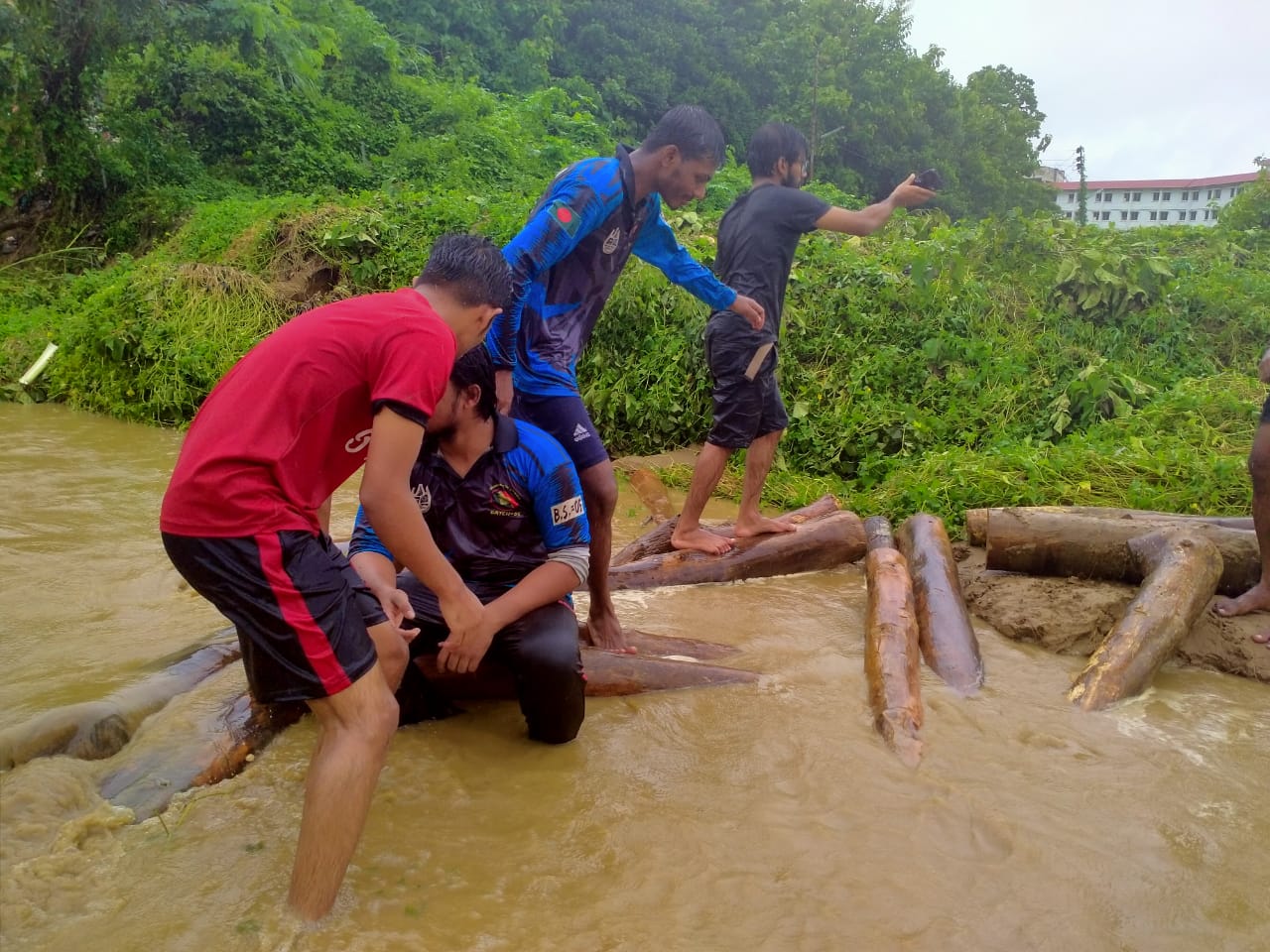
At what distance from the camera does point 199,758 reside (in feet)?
8.91

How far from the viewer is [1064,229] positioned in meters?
8.60

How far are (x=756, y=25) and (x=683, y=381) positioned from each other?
30.9 m

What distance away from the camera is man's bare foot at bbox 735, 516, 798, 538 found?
496 cm

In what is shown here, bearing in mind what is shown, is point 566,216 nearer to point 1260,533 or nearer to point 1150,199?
point 1260,533

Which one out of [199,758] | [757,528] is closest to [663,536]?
[757,528]

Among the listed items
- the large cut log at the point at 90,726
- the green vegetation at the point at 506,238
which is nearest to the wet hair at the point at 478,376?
the large cut log at the point at 90,726

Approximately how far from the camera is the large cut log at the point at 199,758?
8.44 feet

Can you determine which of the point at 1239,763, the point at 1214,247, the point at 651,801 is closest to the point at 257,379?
the point at 651,801

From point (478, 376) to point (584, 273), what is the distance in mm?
924

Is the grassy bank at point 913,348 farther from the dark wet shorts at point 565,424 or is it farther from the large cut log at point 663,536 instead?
the dark wet shorts at point 565,424

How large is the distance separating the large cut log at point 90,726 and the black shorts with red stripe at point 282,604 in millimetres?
969

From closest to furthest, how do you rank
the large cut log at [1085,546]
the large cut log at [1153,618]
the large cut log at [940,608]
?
the large cut log at [1153,618], the large cut log at [940,608], the large cut log at [1085,546]

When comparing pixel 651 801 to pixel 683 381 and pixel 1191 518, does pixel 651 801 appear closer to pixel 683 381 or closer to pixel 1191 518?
pixel 1191 518

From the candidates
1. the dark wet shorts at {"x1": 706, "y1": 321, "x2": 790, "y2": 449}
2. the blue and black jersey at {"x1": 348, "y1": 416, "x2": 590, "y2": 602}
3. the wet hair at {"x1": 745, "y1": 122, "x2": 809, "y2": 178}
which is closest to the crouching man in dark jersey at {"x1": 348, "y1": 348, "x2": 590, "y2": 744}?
the blue and black jersey at {"x1": 348, "y1": 416, "x2": 590, "y2": 602}
